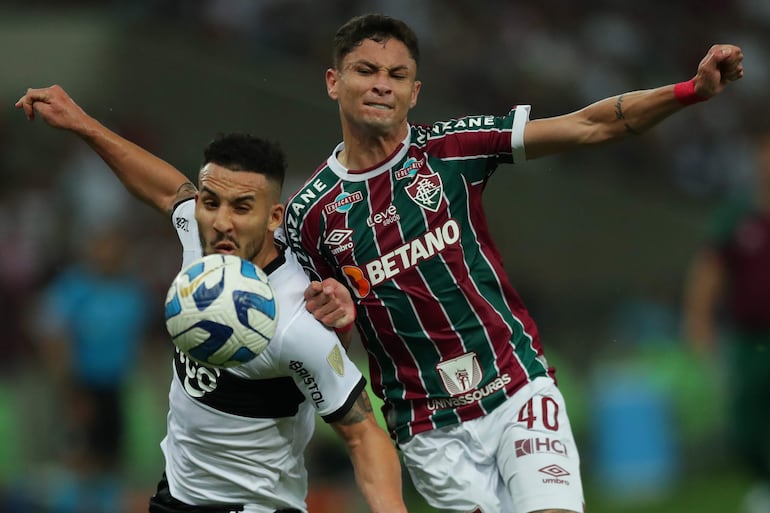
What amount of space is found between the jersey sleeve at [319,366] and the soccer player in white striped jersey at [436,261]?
58 cm

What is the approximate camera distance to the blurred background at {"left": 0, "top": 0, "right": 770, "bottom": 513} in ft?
37.5

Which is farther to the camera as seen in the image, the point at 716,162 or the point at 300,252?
the point at 716,162

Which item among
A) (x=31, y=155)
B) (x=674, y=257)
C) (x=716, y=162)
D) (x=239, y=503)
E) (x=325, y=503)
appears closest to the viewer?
(x=239, y=503)

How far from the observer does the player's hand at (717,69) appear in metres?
5.24

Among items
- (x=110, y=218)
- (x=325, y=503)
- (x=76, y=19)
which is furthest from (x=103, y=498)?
(x=76, y=19)

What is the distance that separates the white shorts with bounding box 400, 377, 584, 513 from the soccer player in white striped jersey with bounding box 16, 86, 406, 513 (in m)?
0.64

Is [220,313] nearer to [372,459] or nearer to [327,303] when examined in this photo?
[327,303]

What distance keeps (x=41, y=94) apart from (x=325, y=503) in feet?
18.2

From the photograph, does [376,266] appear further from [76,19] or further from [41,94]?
[76,19]

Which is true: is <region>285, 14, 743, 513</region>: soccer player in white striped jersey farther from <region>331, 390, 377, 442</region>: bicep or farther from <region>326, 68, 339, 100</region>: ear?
<region>331, 390, 377, 442</region>: bicep

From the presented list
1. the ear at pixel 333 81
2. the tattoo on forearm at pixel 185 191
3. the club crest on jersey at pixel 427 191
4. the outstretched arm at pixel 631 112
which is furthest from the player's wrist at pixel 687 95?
the tattoo on forearm at pixel 185 191

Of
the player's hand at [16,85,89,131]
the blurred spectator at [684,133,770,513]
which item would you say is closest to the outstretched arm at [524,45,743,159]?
the player's hand at [16,85,89,131]

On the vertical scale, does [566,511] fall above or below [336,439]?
below

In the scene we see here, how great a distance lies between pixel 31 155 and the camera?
50.2 ft
